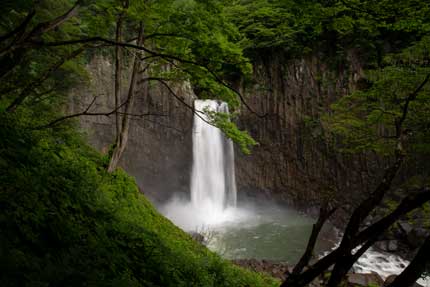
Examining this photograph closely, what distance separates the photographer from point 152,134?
21.2 metres

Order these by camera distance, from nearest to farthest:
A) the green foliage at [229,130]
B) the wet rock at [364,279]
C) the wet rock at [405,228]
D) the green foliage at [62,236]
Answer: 1. the green foliage at [62,236]
2. the green foliage at [229,130]
3. the wet rock at [364,279]
4. the wet rock at [405,228]

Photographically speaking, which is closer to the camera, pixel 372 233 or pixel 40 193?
pixel 372 233

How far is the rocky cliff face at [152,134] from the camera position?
19.5 meters

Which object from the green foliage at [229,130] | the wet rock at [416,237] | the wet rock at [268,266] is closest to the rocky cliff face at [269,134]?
the wet rock at [416,237]

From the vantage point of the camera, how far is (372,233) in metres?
2.60

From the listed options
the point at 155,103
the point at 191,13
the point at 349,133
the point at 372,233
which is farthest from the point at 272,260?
the point at 155,103

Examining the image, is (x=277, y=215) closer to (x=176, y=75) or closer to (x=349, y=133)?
(x=349, y=133)

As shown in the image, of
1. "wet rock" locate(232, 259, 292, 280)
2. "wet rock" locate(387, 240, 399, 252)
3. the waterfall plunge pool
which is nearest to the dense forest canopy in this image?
"wet rock" locate(232, 259, 292, 280)

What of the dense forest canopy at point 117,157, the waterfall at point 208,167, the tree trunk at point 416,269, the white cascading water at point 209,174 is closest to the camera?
the tree trunk at point 416,269

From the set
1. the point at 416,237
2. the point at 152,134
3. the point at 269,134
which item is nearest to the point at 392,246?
the point at 416,237

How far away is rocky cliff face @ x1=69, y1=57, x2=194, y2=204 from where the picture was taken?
19516mm

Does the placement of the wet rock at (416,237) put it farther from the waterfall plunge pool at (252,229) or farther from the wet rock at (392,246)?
the waterfall plunge pool at (252,229)

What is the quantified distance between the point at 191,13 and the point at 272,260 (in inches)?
405

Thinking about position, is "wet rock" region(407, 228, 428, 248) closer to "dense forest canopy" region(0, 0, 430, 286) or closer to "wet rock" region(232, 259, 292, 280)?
"wet rock" region(232, 259, 292, 280)
